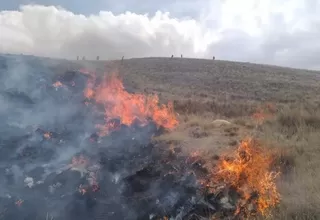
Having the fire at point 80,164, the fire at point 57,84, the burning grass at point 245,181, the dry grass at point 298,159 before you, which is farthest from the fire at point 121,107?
the burning grass at point 245,181

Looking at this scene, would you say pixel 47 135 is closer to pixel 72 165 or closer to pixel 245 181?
pixel 72 165

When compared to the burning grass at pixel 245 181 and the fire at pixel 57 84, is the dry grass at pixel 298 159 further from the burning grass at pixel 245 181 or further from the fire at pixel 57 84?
the fire at pixel 57 84

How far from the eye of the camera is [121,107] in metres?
11.4

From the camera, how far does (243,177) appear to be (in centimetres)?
717

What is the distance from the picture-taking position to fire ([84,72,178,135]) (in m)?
10.7

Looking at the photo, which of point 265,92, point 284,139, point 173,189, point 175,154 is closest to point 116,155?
point 175,154

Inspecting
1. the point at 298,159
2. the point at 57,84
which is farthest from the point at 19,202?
the point at 298,159

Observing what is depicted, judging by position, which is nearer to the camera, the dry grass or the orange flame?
the dry grass

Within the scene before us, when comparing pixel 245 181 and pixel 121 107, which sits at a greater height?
pixel 121 107

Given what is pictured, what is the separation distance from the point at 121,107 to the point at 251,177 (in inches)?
209

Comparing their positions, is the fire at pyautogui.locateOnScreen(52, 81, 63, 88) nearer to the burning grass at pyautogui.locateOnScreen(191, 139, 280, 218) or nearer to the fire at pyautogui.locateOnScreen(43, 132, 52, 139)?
the fire at pyautogui.locateOnScreen(43, 132, 52, 139)

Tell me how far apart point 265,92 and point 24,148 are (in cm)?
2758

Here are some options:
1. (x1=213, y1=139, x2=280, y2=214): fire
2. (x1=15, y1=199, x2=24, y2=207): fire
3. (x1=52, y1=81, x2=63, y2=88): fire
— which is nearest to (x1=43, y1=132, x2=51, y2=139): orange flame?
(x1=15, y1=199, x2=24, y2=207): fire

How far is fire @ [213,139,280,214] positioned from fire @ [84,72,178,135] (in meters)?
3.42
